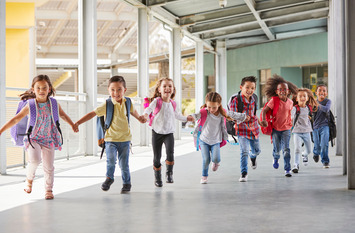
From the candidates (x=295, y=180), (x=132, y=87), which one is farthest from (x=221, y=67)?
(x=295, y=180)

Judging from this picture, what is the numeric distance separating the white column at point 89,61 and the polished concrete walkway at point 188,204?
136 inches

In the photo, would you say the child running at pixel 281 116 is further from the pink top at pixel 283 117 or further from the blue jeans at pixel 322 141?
the blue jeans at pixel 322 141

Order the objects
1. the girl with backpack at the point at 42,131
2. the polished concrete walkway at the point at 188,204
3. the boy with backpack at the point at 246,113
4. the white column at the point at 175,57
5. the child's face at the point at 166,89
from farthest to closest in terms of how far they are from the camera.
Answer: the white column at the point at 175,57 → the boy with backpack at the point at 246,113 → the child's face at the point at 166,89 → the girl with backpack at the point at 42,131 → the polished concrete walkway at the point at 188,204

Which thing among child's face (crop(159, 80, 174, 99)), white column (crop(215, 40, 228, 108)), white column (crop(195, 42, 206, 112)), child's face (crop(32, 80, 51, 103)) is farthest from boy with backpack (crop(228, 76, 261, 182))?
white column (crop(215, 40, 228, 108))

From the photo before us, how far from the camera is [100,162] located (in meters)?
9.98

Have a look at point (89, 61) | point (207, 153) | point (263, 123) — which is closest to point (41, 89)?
point (207, 153)

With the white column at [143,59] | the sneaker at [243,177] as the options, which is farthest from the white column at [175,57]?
the sneaker at [243,177]

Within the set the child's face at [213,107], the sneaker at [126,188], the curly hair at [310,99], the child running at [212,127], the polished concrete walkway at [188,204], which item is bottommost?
the polished concrete walkway at [188,204]

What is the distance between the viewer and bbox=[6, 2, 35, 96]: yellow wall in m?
14.8

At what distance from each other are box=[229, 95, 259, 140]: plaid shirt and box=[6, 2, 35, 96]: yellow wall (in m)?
9.44

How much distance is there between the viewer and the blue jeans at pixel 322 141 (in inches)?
338

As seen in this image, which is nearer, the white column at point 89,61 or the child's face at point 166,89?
the child's face at point 166,89

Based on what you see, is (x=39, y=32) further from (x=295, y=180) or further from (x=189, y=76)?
(x=295, y=180)

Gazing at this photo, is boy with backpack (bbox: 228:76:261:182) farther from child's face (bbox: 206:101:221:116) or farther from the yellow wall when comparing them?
the yellow wall
